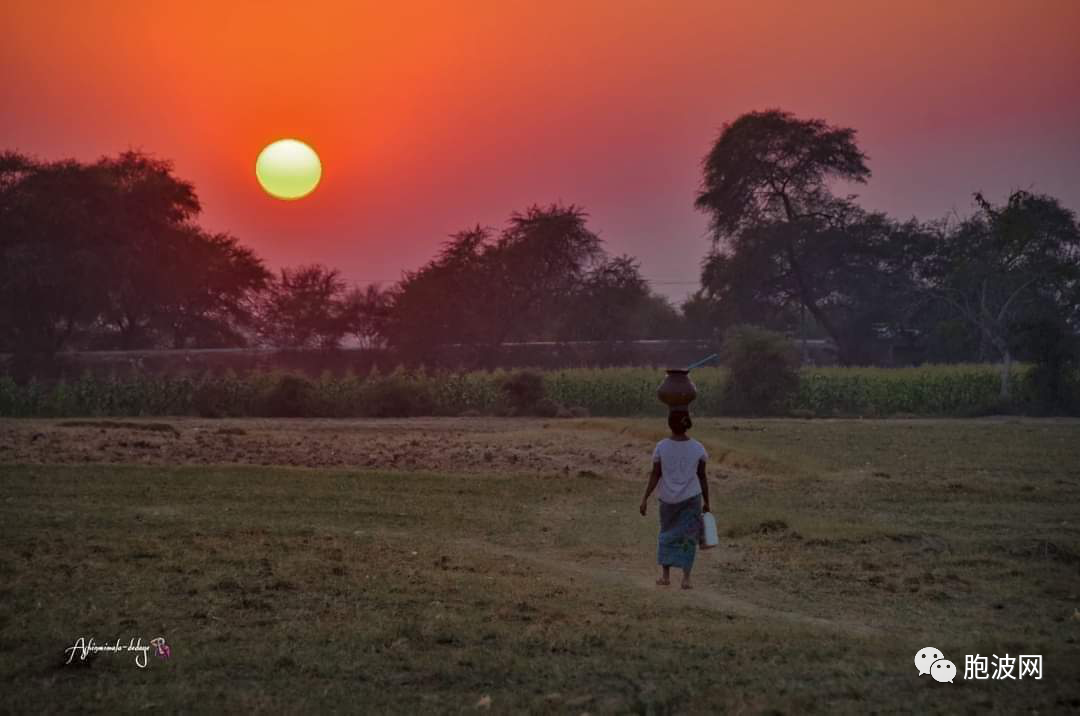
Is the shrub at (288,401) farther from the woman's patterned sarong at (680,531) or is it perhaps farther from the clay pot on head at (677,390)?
the clay pot on head at (677,390)

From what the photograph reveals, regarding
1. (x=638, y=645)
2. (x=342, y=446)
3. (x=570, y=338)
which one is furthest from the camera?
(x=570, y=338)

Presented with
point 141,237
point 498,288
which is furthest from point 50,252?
point 498,288

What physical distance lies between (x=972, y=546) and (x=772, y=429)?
19024mm

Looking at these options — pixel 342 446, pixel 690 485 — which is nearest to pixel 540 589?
pixel 690 485

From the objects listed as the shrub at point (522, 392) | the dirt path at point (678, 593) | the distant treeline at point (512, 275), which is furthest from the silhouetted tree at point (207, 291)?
the dirt path at point (678, 593)

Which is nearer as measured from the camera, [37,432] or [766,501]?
[766,501]

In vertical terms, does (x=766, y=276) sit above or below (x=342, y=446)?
above

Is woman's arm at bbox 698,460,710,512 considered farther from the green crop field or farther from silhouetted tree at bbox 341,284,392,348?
silhouetted tree at bbox 341,284,392,348

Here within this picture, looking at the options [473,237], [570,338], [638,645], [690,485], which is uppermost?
[473,237]

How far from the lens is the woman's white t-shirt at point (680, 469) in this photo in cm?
1199

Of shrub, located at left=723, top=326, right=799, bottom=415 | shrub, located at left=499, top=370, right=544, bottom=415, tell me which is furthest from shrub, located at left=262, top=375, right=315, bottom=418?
shrub, located at left=723, top=326, right=799, bottom=415

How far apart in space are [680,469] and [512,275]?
5002 cm

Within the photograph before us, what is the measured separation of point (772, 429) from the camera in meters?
33.3

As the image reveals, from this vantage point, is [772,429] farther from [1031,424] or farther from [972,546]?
[972,546]
